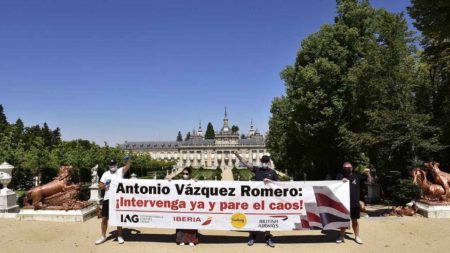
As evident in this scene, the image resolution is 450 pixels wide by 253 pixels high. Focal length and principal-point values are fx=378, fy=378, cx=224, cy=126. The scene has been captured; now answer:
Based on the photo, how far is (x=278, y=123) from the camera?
122ft

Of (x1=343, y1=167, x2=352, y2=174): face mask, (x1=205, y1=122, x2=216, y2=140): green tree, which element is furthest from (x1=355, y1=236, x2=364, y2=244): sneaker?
(x1=205, y1=122, x2=216, y2=140): green tree

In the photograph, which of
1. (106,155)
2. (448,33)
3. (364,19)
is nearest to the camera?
(448,33)

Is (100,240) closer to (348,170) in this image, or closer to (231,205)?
(231,205)

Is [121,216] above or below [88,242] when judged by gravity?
above

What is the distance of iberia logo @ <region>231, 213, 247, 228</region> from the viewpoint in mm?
8703

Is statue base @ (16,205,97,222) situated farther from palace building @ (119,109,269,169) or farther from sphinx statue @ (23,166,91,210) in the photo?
palace building @ (119,109,269,169)

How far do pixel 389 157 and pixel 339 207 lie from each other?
891 cm

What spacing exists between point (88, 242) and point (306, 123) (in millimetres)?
18388

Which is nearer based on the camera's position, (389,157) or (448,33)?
(448,33)

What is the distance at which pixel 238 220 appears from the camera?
28.7ft

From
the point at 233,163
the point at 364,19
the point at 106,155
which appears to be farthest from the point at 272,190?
the point at 233,163

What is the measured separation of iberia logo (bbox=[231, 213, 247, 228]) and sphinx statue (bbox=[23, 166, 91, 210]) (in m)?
5.10

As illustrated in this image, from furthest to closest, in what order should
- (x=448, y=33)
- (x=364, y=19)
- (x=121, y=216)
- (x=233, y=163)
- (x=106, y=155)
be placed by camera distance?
(x=233, y=163)
(x=106, y=155)
(x=364, y=19)
(x=448, y=33)
(x=121, y=216)

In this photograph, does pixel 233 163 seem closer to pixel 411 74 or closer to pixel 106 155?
pixel 106 155
